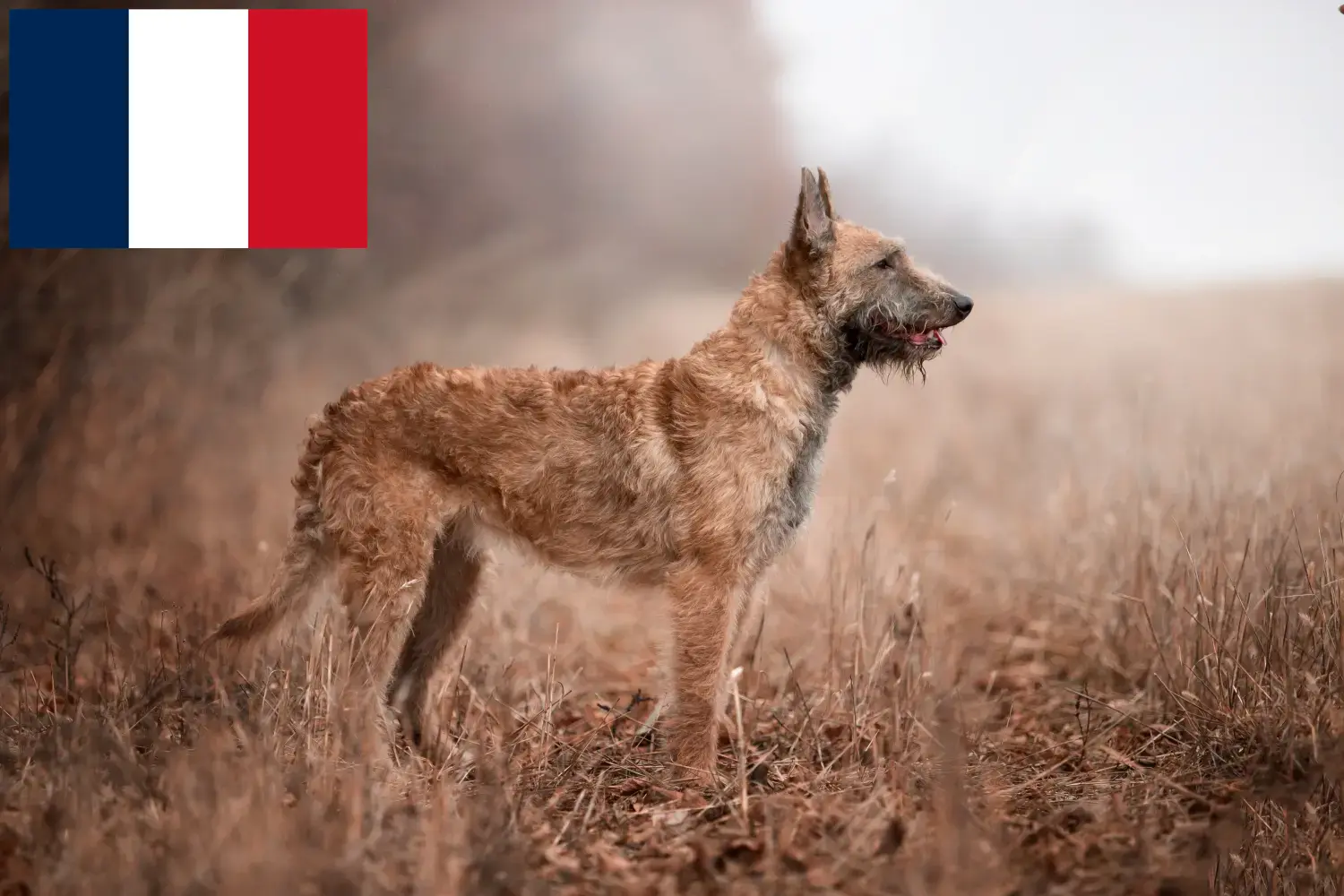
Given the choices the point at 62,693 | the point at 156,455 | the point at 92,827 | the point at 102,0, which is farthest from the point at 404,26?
the point at 92,827

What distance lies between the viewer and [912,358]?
561 centimetres

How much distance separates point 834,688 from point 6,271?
23.1 ft

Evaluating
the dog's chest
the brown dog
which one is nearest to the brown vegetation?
the brown dog

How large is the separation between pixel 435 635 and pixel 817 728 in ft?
6.53

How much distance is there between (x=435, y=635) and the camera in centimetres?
604

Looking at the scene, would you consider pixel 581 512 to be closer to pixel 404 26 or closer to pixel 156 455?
pixel 156 455

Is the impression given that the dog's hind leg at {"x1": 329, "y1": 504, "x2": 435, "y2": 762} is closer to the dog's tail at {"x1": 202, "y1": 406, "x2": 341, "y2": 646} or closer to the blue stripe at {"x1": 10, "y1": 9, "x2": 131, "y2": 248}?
the dog's tail at {"x1": 202, "y1": 406, "x2": 341, "y2": 646}

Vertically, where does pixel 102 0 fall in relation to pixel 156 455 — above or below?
above

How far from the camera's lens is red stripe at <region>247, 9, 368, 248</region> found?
334 inches

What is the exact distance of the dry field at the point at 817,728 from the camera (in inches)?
162

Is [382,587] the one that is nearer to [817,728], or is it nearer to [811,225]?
[817,728]

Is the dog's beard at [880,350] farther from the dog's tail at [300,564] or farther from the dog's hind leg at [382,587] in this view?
the dog's tail at [300,564]

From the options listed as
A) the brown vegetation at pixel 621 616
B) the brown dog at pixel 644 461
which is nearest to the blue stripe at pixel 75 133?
the brown vegetation at pixel 621 616

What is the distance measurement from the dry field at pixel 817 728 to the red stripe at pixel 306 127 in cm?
249
